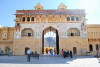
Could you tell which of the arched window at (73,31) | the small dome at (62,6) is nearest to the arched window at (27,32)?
the arched window at (73,31)

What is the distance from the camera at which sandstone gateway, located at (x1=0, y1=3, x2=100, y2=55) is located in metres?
26.4

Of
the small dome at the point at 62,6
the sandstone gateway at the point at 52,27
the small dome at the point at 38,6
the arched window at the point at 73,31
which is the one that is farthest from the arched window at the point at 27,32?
the small dome at the point at 62,6

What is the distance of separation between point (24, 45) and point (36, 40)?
2873 mm

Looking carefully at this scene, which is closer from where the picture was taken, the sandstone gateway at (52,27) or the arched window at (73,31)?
the sandstone gateway at (52,27)

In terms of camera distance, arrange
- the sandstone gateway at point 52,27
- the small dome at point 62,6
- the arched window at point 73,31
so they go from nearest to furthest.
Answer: the sandstone gateway at point 52,27 → the arched window at point 73,31 → the small dome at point 62,6

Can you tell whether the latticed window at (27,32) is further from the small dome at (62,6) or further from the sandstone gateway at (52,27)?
the small dome at (62,6)

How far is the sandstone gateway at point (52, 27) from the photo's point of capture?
26391 millimetres

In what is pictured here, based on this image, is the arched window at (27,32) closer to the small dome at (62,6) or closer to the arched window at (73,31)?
the arched window at (73,31)

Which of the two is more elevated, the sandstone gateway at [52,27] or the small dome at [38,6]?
the small dome at [38,6]

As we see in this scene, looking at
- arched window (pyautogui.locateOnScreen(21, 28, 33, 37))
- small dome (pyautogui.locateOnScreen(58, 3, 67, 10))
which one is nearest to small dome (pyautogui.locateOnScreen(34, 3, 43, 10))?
small dome (pyautogui.locateOnScreen(58, 3, 67, 10))

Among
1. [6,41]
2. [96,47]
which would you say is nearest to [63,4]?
[96,47]

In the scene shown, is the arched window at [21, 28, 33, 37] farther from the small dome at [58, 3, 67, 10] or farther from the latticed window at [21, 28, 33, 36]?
the small dome at [58, 3, 67, 10]

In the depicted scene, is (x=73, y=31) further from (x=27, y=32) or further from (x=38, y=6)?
(x=38, y=6)

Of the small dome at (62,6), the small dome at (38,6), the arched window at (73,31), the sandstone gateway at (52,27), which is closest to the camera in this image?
the sandstone gateway at (52,27)
